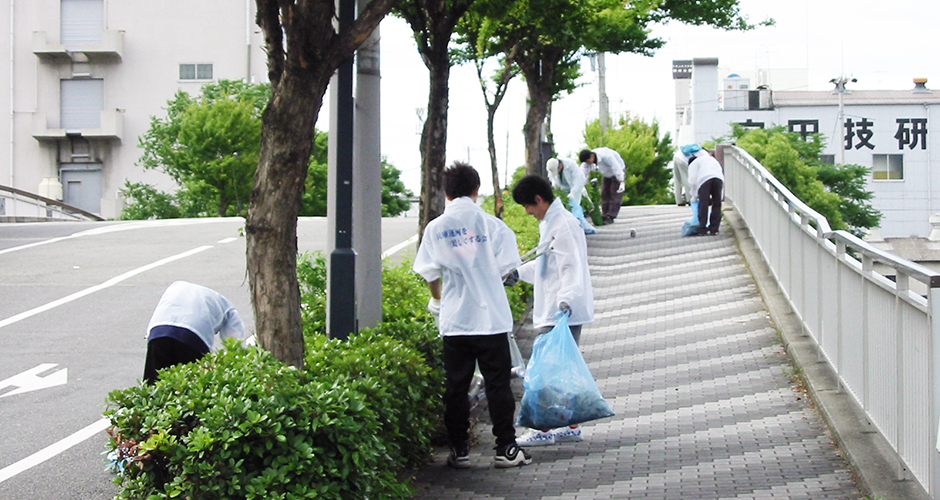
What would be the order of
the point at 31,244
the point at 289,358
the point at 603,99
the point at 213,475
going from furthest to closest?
the point at 603,99 < the point at 31,244 < the point at 289,358 < the point at 213,475

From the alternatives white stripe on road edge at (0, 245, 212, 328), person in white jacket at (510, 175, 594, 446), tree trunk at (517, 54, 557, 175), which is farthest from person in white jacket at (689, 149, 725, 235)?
person in white jacket at (510, 175, 594, 446)

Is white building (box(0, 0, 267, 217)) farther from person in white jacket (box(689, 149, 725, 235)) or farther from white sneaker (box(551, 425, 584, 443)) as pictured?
white sneaker (box(551, 425, 584, 443))

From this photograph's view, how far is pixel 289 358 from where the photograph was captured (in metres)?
5.45

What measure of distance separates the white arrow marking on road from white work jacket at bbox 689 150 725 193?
9.39 metres

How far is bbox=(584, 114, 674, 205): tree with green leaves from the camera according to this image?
3638cm

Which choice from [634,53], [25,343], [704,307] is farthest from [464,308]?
[634,53]

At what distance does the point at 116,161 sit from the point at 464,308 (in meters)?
46.4

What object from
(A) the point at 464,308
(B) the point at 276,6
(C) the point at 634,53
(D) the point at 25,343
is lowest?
(D) the point at 25,343

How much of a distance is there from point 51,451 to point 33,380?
2.44 meters

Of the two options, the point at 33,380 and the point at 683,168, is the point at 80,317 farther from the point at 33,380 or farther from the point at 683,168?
the point at 683,168

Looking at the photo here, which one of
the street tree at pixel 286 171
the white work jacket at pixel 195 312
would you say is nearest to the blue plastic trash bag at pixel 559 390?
the street tree at pixel 286 171

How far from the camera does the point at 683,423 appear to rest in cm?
696

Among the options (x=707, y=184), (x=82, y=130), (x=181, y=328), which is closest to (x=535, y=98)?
(x=707, y=184)

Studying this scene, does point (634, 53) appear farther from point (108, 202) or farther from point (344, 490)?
point (108, 202)
